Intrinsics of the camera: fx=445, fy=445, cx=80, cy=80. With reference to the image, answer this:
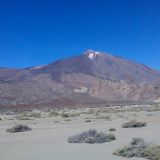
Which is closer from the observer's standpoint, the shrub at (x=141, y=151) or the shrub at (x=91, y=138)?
the shrub at (x=141, y=151)

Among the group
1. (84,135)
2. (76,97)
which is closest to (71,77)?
(76,97)

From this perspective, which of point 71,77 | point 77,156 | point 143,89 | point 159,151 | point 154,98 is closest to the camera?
point 159,151

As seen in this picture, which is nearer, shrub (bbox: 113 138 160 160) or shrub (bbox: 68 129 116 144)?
shrub (bbox: 113 138 160 160)

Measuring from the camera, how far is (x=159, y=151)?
11352mm

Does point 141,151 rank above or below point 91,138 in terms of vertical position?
below

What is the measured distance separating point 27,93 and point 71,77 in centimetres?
6810

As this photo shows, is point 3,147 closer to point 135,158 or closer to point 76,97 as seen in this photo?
point 135,158

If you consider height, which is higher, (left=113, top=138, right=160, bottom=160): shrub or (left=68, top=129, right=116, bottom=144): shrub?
(left=68, top=129, right=116, bottom=144): shrub

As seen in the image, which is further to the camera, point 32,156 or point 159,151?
point 32,156

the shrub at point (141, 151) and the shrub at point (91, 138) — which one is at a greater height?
the shrub at point (91, 138)

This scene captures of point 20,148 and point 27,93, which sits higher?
point 27,93

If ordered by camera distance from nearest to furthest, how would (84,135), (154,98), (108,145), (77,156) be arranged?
(77,156), (108,145), (84,135), (154,98)

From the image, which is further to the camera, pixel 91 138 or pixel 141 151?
pixel 91 138

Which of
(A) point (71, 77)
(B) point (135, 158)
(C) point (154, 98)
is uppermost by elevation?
(A) point (71, 77)
